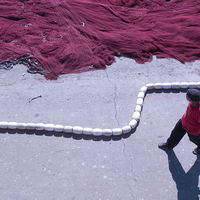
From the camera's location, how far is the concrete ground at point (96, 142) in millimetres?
3240

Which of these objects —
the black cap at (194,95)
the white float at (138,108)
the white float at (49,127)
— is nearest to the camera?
the black cap at (194,95)

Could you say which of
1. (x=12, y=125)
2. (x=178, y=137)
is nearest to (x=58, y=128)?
(x=12, y=125)

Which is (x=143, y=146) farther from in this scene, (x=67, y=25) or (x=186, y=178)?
(x=67, y=25)

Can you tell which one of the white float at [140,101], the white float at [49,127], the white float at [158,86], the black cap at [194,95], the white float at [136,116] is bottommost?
the white float at [49,127]

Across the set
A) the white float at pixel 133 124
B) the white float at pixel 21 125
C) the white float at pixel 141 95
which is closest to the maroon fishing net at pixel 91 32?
the white float at pixel 141 95

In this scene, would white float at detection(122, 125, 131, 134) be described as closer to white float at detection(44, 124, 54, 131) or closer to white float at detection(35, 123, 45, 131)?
white float at detection(44, 124, 54, 131)

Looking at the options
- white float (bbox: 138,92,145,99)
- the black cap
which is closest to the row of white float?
white float (bbox: 138,92,145,99)

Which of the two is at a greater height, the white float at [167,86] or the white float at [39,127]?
the white float at [167,86]

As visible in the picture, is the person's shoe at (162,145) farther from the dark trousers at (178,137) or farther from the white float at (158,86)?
the white float at (158,86)

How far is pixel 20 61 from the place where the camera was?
5328 millimetres

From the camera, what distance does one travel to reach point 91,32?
5.76 m

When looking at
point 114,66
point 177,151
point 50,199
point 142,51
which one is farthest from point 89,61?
point 50,199

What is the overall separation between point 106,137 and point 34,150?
49.9 inches

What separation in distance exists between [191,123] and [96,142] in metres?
1.61
